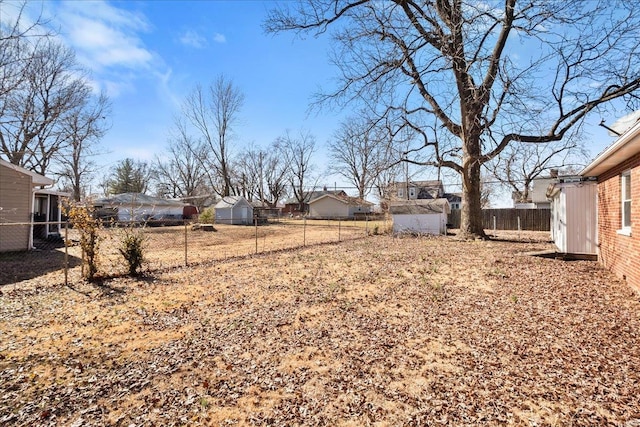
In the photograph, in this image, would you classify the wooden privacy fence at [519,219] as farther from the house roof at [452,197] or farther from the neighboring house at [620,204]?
the house roof at [452,197]

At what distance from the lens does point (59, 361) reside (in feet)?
12.4

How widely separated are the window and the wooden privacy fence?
1690 cm

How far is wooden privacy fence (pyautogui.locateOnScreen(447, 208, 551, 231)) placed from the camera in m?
23.4

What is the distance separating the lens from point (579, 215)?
935 centimetres

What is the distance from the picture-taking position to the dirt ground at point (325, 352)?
9.24 feet

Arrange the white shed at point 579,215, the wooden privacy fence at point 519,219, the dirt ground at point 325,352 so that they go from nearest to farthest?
the dirt ground at point 325,352 < the white shed at point 579,215 < the wooden privacy fence at point 519,219

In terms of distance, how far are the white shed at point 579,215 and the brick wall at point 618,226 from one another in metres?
0.44

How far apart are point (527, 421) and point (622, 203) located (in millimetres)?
6583

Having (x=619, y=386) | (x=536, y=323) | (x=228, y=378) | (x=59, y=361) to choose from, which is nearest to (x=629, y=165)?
(x=536, y=323)

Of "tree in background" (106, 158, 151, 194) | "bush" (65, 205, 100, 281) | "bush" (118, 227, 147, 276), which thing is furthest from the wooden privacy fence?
"tree in background" (106, 158, 151, 194)

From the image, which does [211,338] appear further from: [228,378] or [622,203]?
[622,203]

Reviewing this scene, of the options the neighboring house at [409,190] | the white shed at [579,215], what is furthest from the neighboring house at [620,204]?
the neighboring house at [409,190]

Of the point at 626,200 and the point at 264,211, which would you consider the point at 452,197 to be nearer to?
the point at 264,211

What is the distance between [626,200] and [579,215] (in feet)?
10.2
